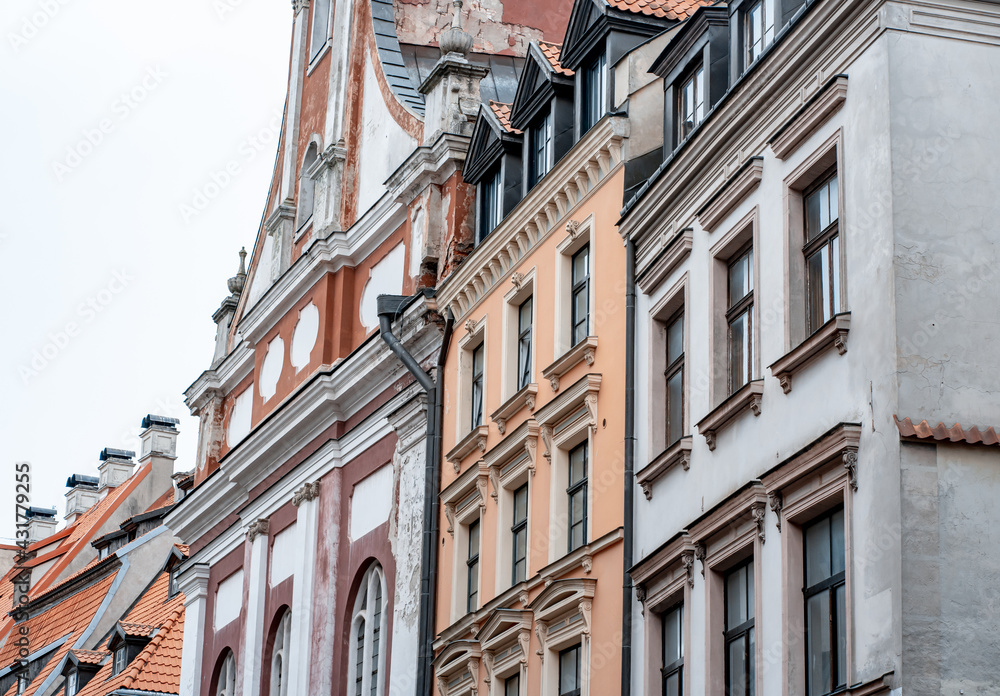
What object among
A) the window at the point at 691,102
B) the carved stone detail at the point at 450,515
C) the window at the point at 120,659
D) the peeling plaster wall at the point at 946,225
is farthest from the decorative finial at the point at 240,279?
the peeling plaster wall at the point at 946,225

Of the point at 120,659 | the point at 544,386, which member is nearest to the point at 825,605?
the point at 544,386

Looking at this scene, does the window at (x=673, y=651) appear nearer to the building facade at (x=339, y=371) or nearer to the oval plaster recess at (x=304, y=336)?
the building facade at (x=339, y=371)

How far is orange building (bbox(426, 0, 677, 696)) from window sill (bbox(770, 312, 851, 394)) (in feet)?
14.4

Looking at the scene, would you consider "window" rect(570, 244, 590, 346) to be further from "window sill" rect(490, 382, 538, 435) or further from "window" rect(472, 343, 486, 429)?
"window" rect(472, 343, 486, 429)

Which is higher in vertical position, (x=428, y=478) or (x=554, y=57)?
(x=554, y=57)

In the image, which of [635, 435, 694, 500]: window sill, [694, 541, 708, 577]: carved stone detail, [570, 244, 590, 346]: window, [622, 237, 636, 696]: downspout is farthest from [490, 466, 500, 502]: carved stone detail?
[694, 541, 708, 577]: carved stone detail

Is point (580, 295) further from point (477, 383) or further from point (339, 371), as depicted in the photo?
point (339, 371)

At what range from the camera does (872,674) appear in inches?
576

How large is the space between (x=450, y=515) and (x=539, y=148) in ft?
18.1

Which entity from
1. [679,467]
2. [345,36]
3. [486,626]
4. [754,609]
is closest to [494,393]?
[486,626]

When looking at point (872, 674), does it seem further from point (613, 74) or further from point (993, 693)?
point (613, 74)

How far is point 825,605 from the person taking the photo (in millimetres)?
15953

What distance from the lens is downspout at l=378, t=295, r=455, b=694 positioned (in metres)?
26.2

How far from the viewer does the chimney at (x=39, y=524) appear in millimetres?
71688
